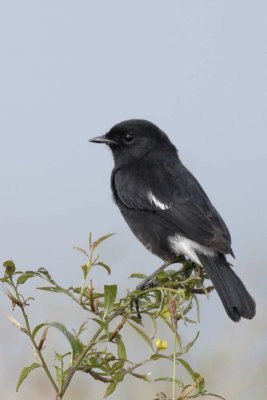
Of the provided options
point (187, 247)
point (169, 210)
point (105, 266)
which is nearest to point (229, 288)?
point (187, 247)

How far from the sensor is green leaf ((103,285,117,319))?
6.60ft

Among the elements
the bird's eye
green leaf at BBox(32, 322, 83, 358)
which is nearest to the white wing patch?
the bird's eye

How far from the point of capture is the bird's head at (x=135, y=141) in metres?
4.45

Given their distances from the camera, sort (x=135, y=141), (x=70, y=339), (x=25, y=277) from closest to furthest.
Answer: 1. (x=70, y=339)
2. (x=25, y=277)
3. (x=135, y=141)

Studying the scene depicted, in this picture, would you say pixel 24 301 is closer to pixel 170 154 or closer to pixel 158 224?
pixel 158 224

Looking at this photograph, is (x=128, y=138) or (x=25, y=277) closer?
(x=25, y=277)

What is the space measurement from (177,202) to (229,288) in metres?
0.65

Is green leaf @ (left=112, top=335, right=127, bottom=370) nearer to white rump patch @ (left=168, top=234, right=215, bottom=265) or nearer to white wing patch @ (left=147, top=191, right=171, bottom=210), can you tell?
white rump patch @ (left=168, top=234, right=215, bottom=265)

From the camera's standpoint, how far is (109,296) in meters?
Result: 2.04

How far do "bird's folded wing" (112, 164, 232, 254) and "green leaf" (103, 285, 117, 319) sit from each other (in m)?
1.46

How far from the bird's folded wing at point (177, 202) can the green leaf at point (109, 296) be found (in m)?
1.46

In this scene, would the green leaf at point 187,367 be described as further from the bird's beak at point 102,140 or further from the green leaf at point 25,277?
the bird's beak at point 102,140

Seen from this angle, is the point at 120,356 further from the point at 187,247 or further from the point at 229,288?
the point at 187,247

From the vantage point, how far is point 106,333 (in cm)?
185
